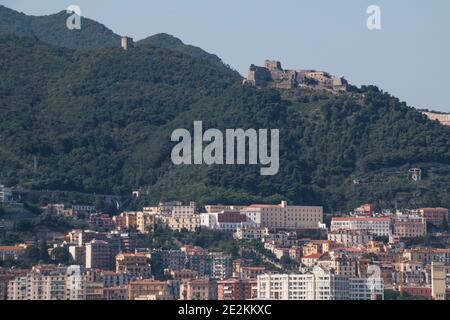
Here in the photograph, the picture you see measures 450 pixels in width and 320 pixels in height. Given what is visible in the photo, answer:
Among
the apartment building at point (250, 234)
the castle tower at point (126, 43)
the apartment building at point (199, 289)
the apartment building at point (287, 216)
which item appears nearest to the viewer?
the apartment building at point (199, 289)

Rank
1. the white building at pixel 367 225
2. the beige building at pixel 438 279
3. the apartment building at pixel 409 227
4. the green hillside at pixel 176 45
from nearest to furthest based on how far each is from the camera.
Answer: the beige building at pixel 438 279, the apartment building at pixel 409 227, the white building at pixel 367 225, the green hillside at pixel 176 45

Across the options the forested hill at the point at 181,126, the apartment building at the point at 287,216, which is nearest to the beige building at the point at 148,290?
the apartment building at the point at 287,216

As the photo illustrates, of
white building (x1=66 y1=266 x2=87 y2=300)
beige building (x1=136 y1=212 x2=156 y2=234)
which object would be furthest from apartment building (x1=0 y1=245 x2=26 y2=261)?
beige building (x1=136 y1=212 x2=156 y2=234)

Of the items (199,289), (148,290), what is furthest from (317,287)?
(148,290)

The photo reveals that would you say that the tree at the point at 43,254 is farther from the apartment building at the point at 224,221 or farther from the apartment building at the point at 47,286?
the apartment building at the point at 224,221

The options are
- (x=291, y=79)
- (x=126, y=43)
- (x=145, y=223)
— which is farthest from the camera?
(x=126, y=43)

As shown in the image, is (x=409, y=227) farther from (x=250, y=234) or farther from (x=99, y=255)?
(x=99, y=255)
